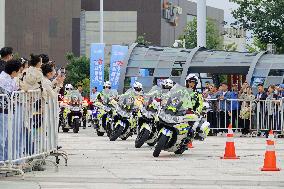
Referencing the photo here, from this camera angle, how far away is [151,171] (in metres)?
16.5

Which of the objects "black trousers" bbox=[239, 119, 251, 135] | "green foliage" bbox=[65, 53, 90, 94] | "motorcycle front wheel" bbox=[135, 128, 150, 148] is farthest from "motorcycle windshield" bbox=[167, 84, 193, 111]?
"green foliage" bbox=[65, 53, 90, 94]

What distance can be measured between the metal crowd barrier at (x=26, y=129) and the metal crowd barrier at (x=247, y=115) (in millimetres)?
13606

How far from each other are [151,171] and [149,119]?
6.04 metres

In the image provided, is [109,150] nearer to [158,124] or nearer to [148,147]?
[148,147]

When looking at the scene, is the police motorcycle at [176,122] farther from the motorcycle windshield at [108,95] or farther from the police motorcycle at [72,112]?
the police motorcycle at [72,112]

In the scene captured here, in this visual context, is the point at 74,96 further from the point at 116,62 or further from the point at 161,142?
the point at 161,142

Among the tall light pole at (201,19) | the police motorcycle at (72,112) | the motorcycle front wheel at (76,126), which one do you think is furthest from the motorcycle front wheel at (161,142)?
the tall light pole at (201,19)

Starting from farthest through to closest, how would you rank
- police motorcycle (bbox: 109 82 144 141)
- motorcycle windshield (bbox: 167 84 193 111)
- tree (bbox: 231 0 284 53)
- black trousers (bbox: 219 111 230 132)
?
tree (bbox: 231 0 284 53), black trousers (bbox: 219 111 230 132), police motorcycle (bbox: 109 82 144 141), motorcycle windshield (bbox: 167 84 193 111)

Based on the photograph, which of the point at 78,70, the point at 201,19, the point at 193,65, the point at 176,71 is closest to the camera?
the point at 193,65

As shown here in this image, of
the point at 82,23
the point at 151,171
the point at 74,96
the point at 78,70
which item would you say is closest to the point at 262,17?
the point at 74,96

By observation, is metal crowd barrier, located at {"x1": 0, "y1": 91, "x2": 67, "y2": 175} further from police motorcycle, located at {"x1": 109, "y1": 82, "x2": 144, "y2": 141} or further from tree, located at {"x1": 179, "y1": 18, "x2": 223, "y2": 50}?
tree, located at {"x1": 179, "y1": 18, "x2": 223, "y2": 50}

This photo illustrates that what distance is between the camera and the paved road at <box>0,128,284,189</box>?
1409 centimetres

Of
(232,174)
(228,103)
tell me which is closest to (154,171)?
(232,174)

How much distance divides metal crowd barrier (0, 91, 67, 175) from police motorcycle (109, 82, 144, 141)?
10.4 meters
